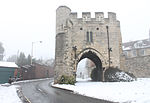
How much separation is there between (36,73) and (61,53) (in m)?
19.5

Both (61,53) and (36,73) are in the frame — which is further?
(36,73)

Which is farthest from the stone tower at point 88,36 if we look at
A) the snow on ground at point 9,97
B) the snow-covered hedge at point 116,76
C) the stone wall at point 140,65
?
the stone wall at point 140,65

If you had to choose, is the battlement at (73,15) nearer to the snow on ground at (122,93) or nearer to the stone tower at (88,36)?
the stone tower at (88,36)

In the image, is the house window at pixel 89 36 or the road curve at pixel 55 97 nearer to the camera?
the road curve at pixel 55 97

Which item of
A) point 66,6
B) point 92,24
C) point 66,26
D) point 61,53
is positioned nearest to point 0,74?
point 61,53

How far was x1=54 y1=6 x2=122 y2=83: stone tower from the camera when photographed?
19641 mm

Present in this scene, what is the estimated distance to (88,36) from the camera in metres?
20.6

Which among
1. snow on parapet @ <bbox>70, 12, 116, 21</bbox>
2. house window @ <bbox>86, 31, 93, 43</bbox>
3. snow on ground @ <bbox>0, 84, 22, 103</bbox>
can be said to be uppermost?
snow on parapet @ <bbox>70, 12, 116, 21</bbox>

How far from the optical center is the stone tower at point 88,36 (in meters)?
19.6

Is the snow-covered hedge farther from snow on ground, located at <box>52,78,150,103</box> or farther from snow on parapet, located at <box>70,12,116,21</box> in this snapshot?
snow on parapet, located at <box>70,12,116,21</box>

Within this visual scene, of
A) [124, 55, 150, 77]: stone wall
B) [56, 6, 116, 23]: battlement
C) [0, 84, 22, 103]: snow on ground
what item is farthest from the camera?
[124, 55, 150, 77]: stone wall

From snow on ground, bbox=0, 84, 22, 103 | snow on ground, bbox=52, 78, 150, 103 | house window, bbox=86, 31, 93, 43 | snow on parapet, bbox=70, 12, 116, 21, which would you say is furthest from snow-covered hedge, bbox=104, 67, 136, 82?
snow on ground, bbox=0, 84, 22, 103

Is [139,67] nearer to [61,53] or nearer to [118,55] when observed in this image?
[118,55]

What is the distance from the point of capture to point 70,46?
19.7 m
